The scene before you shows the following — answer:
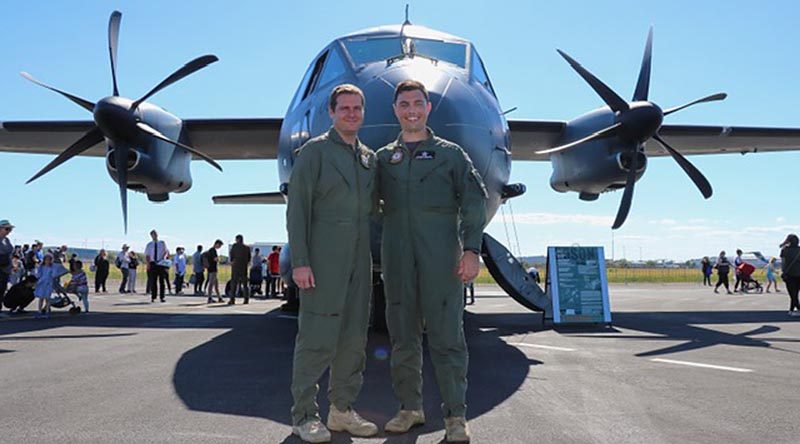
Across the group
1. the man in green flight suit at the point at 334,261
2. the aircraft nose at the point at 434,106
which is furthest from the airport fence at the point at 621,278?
the man in green flight suit at the point at 334,261

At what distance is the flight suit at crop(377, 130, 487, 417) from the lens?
13.6 feet

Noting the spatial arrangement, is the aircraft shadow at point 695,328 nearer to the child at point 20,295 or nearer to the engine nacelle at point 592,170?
the engine nacelle at point 592,170

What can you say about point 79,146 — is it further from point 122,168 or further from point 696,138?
point 696,138

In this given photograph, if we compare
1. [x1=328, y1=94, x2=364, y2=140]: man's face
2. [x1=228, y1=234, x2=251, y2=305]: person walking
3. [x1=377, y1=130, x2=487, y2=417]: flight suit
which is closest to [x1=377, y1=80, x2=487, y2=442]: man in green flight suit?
[x1=377, y1=130, x2=487, y2=417]: flight suit

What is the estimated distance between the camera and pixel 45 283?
12742mm

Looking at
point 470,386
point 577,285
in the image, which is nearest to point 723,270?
point 577,285

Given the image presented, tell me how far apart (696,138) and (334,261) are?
1514 cm

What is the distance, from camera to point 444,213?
13.9 feet

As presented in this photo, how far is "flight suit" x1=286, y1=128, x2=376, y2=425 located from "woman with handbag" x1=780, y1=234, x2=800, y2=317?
13.2 meters

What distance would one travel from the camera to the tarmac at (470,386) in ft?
13.3

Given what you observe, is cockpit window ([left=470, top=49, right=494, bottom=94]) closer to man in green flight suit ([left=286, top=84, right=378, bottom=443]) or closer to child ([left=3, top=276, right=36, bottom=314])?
man in green flight suit ([left=286, top=84, right=378, bottom=443])

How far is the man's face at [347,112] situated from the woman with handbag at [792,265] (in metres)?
13.3

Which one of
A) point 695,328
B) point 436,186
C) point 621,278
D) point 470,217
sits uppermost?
point 436,186

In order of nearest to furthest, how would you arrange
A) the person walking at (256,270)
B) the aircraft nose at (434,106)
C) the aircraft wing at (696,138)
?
the aircraft nose at (434,106), the aircraft wing at (696,138), the person walking at (256,270)
